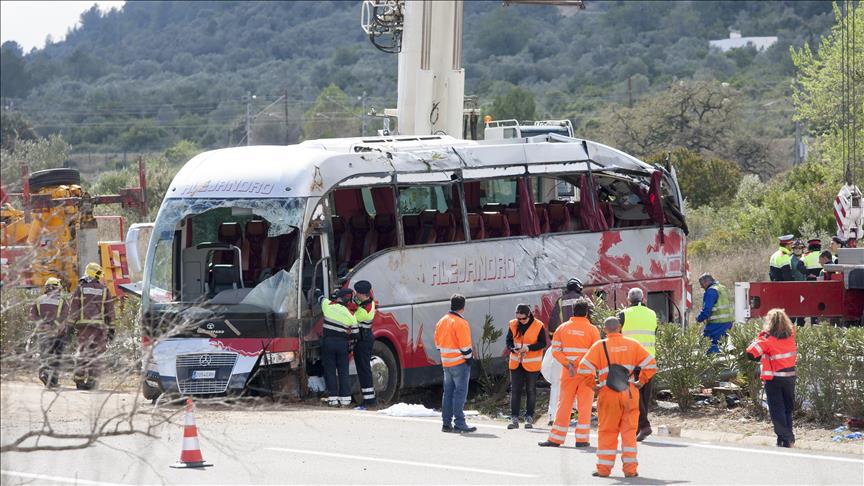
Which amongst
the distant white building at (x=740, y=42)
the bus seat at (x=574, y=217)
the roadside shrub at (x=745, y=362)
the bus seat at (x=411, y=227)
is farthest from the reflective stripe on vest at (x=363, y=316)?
the distant white building at (x=740, y=42)

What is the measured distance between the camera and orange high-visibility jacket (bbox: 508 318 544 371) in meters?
15.4

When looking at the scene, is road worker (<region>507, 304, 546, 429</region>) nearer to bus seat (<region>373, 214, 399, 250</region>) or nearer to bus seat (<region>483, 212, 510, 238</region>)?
bus seat (<region>373, 214, 399, 250</region>)

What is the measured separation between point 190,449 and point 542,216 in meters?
8.94

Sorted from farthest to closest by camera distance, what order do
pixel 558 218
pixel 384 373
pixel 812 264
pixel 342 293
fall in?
pixel 812 264 < pixel 558 218 < pixel 384 373 < pixel 342 293

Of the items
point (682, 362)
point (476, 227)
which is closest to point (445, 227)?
point (476, 227)

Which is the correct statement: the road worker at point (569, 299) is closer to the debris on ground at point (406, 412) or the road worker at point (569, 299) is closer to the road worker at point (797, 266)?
the debris on ground at point (406, 412)

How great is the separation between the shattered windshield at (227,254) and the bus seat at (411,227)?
1.87 m

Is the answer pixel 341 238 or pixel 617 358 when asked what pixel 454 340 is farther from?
pixel 341 238

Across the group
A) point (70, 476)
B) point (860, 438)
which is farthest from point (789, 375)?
point (70, 476)

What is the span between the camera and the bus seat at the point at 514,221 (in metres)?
19.7

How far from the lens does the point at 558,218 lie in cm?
2041

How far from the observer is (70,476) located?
11852 millimetres

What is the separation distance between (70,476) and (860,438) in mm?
7881

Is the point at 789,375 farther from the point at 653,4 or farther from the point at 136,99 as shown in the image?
the point at 653,4
